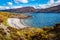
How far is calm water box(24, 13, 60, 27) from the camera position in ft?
5.78

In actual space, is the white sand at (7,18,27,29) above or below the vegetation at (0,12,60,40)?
above

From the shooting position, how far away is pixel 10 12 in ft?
5.86

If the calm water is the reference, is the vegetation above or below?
below

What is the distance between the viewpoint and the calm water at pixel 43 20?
1762mm

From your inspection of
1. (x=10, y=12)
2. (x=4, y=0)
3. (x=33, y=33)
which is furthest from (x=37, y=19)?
(x=4, y=0)

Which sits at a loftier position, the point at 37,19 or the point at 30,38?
the point at 37,19

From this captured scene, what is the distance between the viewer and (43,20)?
1.78 meters

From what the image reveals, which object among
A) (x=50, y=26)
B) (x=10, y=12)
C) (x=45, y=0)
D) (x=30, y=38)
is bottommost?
(x=30, y=38)

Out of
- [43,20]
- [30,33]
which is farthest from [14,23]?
[43,20]

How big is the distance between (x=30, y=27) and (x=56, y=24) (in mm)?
336

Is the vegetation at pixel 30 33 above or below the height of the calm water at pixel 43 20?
below

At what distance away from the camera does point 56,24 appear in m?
1.76

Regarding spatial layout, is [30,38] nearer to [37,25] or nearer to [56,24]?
[37,25]

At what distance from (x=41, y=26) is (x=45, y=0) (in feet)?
1.14
